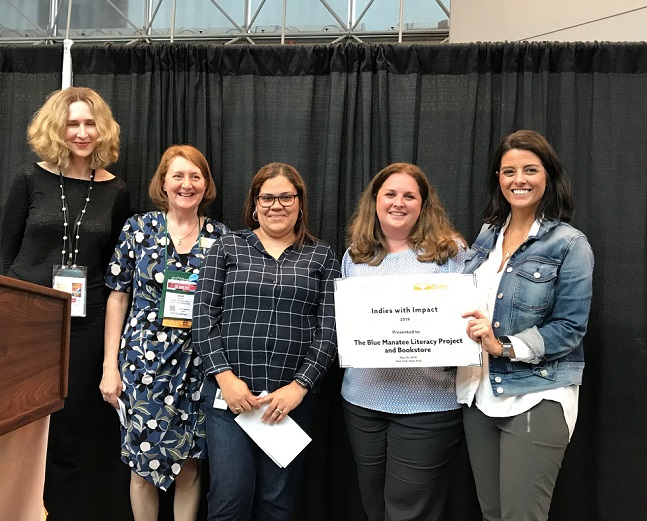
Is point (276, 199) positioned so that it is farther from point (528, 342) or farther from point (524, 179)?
point (528, 342)

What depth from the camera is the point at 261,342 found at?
7.45 feet

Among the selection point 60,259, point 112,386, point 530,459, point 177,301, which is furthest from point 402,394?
point 60,259

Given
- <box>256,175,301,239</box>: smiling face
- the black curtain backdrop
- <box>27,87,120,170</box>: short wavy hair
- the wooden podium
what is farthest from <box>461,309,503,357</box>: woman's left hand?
<box>27,87,120,170</box>: short wavy hair

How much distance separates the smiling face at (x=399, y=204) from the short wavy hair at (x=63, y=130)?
1242 millimetres

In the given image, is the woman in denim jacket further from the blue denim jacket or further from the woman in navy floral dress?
the woman in navy floral dress

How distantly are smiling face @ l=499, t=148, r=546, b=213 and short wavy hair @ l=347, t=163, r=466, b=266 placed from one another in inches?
11.5

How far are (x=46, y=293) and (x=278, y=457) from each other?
1.15 metres

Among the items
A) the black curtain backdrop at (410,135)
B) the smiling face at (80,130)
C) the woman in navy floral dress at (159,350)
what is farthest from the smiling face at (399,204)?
the smiling face at (80,130)

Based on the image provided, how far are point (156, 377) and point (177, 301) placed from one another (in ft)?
1.00

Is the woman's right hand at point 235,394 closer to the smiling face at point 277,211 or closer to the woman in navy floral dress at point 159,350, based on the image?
the woman in navy floral dress at point 159,350

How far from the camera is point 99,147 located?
2.75 meters

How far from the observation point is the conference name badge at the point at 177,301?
2.49 metres

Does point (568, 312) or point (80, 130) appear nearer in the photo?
point (568, 312)

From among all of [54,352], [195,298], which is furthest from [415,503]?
[54,352]
